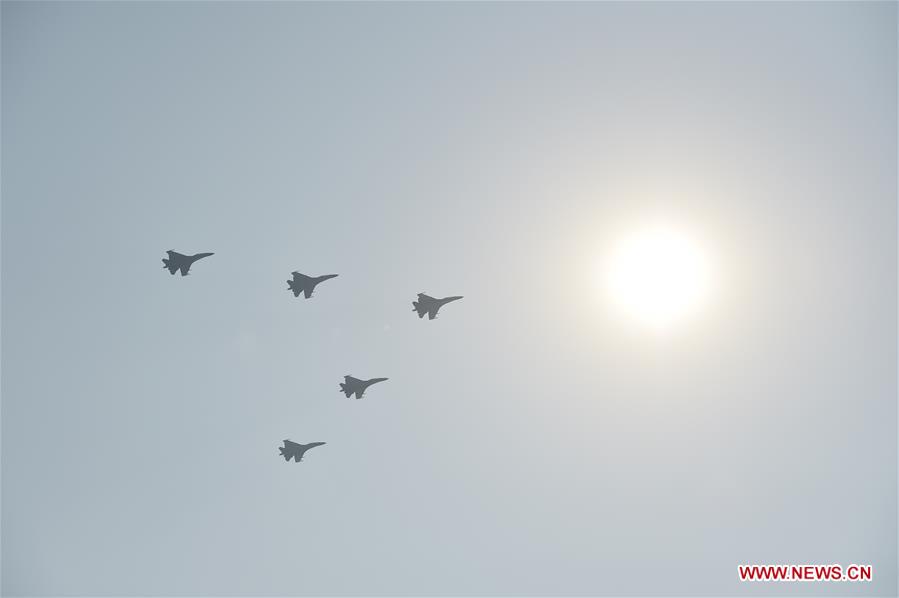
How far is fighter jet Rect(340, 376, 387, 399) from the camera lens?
106 m

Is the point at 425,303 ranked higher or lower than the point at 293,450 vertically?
higher

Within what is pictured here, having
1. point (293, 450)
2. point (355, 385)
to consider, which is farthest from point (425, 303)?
point (293, 450)

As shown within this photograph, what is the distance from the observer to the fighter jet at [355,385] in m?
106

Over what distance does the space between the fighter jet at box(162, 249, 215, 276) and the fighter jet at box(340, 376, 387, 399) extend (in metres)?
26.1

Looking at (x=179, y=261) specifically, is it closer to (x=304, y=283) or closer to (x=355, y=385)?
(x=304, y=283)

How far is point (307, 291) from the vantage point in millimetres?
103562

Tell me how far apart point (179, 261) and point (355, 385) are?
96.3 feet

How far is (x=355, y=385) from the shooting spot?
106 meters

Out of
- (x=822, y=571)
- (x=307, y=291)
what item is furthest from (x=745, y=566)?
(x=307, y=291)

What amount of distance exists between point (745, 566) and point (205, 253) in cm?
10448

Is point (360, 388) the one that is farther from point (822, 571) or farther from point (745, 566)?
point (822, 571)

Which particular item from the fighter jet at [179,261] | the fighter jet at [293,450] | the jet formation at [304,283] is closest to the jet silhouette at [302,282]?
the jet formation at [304,283]

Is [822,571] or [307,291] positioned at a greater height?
[307,291]

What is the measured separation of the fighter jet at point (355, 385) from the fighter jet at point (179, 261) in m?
26.1
